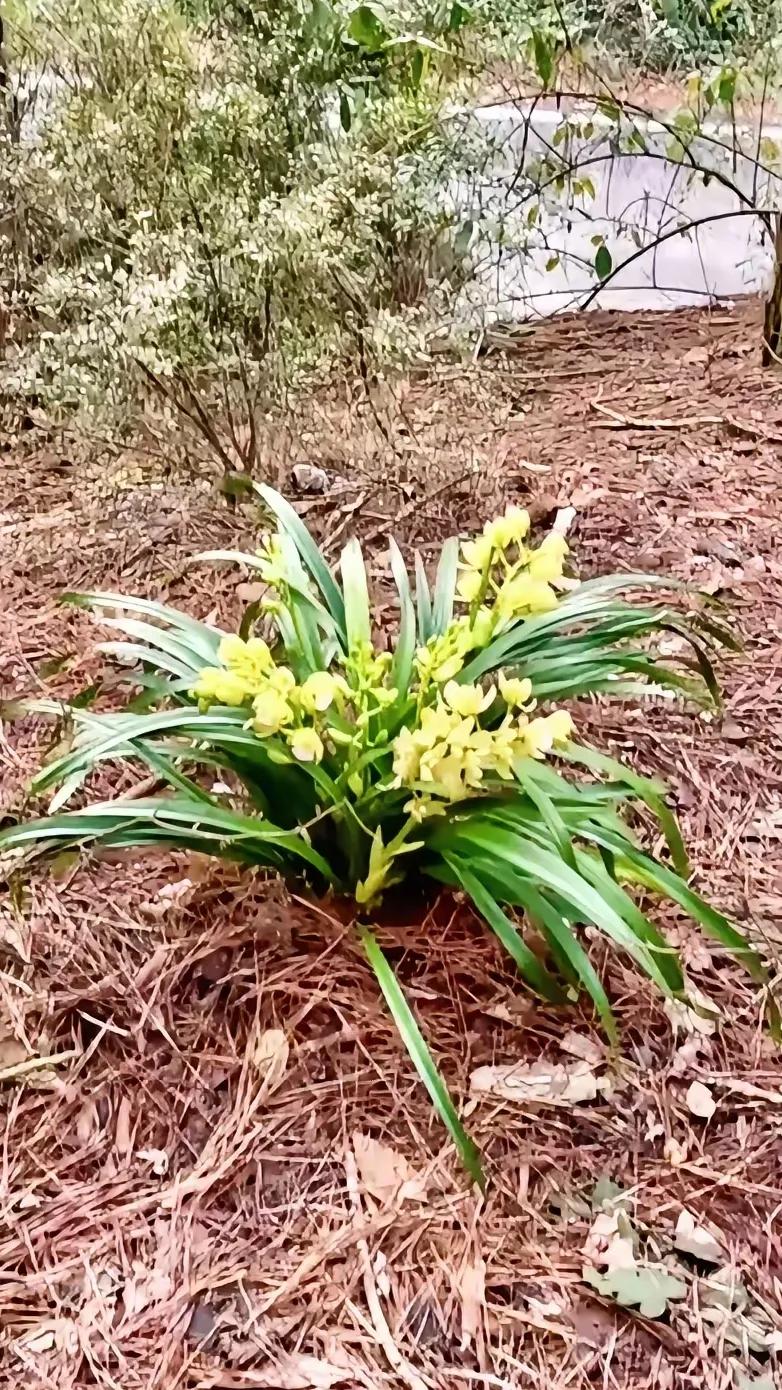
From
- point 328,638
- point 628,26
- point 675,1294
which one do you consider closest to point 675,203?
point 628,26

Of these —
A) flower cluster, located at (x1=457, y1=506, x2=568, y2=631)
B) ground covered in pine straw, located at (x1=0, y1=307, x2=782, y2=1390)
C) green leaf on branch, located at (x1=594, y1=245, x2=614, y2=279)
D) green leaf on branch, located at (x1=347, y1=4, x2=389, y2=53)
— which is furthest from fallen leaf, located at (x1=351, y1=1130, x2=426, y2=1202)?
green leaf on branch, located at (x1=594, y1=245, x2=614, y2=279)

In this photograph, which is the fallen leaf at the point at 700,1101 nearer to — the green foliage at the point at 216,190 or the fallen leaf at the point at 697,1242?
the fallen leaf at the point at 697,1242

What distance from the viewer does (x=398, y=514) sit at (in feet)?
7.41

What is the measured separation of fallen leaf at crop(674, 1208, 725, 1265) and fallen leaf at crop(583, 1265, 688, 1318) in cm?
3

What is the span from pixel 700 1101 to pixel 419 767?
50cm

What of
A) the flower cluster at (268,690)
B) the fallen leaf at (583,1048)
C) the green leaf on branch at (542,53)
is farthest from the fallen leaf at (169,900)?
the green leaf on branch at (542,53)

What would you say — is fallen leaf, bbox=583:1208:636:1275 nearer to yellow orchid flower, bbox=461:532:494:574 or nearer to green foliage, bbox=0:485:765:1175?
green foliage, bbox=0:485:765:1175

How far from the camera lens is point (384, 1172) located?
3.83 ft

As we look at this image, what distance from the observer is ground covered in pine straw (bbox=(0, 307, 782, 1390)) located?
1.05 meters

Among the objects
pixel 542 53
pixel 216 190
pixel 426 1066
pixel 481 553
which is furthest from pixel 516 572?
pixel 542 53

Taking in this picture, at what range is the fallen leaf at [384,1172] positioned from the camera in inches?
45.3

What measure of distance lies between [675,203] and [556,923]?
2.50m

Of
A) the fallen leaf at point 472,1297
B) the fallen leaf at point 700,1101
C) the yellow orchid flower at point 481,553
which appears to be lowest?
the fallen leaf at point 472,1297

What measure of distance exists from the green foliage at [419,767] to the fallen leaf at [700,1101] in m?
0.13
